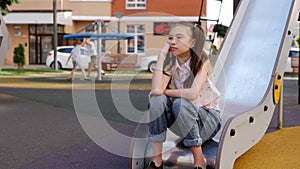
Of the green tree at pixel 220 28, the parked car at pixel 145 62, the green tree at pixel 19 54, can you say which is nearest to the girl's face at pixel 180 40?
the parked car at pixel 145 62

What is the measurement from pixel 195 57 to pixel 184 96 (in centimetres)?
35

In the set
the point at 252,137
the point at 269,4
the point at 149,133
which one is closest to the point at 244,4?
the point at 269,4

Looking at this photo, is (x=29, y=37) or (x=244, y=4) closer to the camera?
(x=244, y=4)

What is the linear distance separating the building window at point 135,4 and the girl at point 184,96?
2507cm

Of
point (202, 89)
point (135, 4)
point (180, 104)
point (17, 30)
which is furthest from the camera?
point (17, 30)

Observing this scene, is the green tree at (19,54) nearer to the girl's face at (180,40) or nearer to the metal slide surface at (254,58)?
the metal slide surface at (254,58)

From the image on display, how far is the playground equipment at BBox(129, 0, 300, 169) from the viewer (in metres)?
3.30

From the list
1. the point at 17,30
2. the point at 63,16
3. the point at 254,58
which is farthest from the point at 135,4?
the point at 254,58

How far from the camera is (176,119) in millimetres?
3217

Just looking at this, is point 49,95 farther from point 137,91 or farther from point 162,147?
point 162,147

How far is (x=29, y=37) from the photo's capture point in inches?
1151

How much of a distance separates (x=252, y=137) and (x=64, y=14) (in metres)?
26.1

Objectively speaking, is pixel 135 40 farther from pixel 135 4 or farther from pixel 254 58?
pixel 254 58

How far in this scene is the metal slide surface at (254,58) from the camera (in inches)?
156
